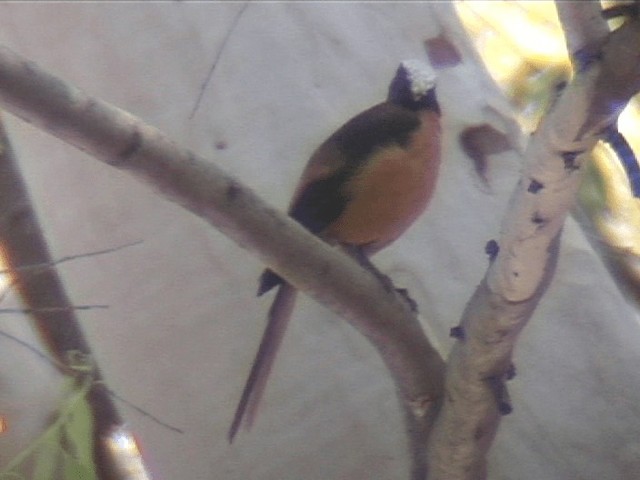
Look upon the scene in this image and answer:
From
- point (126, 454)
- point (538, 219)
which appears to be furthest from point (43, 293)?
point (538, 219)

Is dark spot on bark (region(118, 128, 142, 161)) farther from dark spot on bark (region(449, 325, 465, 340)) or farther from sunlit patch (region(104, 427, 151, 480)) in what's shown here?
sunlit patch (region(104, 427, 151, 480))

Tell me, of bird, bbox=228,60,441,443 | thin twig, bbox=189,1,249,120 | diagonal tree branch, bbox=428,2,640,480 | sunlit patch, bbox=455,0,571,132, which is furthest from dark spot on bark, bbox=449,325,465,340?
thin twig, bbox=189,1,249,120

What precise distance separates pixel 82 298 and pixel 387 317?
47 centimetres

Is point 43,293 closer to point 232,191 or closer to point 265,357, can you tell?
point 265,357

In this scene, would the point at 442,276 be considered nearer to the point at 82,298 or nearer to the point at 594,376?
the point at 594,376

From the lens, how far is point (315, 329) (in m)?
1.27

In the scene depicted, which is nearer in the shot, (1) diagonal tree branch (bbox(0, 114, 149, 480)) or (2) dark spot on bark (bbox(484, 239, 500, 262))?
(2) dark spot on bark (bbox(484, 239, 500, 262))

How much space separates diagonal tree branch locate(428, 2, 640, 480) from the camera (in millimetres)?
724

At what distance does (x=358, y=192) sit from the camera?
1.19m

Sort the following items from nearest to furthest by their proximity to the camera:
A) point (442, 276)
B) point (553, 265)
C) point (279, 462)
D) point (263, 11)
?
point (553, 265) < point (279, 462) < point (442, 276) < point (263, 11)

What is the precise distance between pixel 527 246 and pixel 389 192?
37 cm

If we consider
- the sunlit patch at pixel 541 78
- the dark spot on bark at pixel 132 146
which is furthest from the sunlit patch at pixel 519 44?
the dark spot on bark at pixel 132 146

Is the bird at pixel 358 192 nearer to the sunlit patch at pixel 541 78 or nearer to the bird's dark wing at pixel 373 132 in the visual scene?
the bird's dark wing at pixel 373 132

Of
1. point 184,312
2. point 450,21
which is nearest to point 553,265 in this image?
point 184,312
